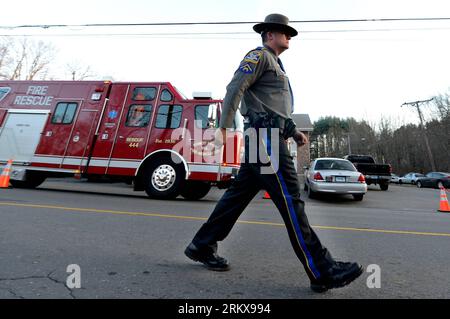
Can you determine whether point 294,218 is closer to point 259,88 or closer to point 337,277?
point 337,277

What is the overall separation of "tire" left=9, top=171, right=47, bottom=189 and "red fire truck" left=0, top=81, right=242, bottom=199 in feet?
0.14

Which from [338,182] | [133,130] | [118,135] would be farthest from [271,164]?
[338,182]

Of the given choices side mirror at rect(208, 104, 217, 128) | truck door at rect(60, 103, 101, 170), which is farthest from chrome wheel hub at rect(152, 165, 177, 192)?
truck door at rect(60, 103, 101, 170)

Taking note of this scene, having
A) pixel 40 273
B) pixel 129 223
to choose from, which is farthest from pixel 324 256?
pixel 129 223

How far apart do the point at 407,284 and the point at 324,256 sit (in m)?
0.82

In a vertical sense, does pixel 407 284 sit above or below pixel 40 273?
above

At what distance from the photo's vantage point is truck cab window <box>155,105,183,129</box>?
865 centimetres

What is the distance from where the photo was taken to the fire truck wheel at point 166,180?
8406mm

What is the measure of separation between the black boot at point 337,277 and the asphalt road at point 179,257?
2.8 inches

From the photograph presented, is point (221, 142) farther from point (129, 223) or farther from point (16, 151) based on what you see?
point (16, 151)

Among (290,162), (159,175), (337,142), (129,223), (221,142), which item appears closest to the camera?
(290,162)

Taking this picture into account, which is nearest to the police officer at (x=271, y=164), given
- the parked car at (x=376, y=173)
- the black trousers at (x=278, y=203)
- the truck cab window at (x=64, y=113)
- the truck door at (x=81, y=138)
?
the black trousers at (x=278, y=203)

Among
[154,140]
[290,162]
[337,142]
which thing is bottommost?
[290,162]

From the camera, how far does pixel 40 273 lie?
8.61ft
